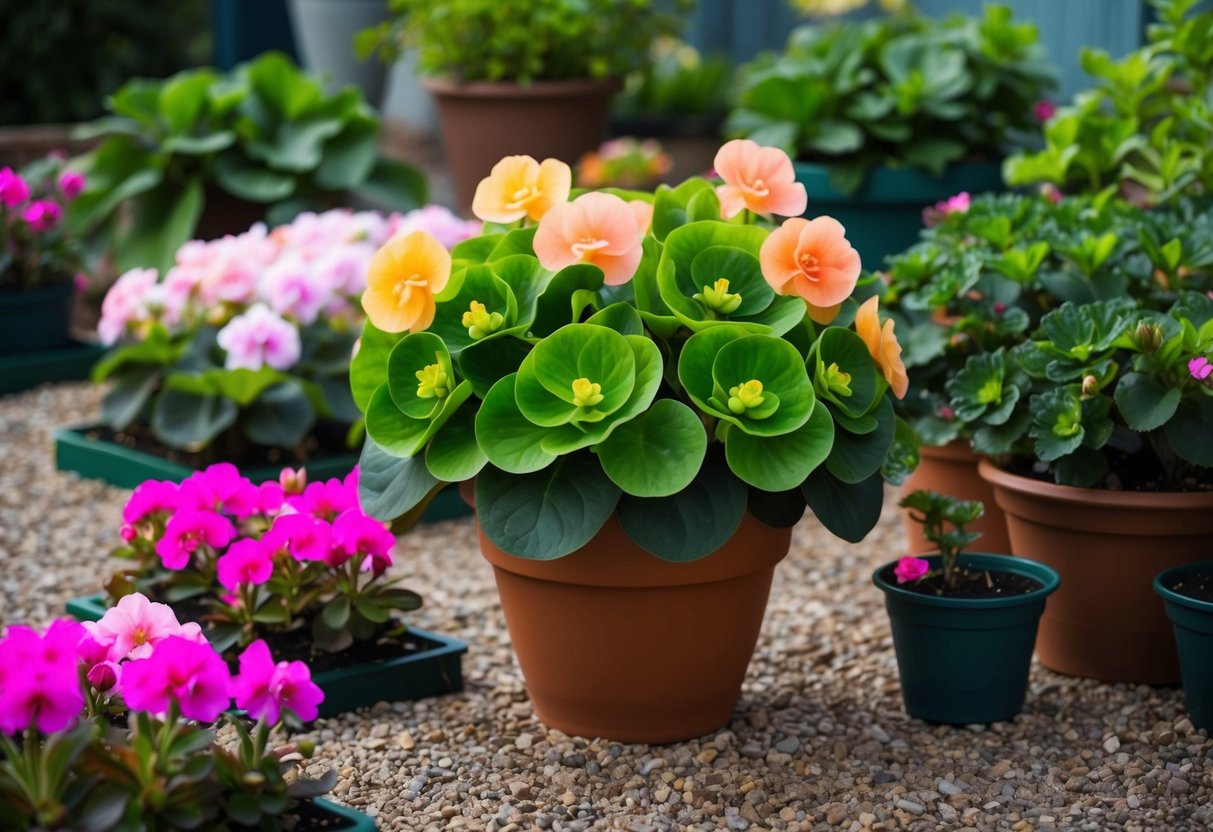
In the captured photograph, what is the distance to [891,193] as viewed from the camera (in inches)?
145

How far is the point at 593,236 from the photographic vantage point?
206 centimetres

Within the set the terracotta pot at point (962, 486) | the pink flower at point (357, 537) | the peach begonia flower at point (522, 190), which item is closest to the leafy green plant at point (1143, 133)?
the terracotta pot at point (962, 486)

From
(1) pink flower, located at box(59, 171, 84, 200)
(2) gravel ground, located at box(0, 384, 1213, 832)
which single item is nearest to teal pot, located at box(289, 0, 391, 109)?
(1) pink flower, located at box(59, 171, 84, 200)

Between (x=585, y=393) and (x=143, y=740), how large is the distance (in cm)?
68

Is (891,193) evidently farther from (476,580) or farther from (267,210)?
(267,210)

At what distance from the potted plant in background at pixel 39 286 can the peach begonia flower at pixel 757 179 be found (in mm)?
2762

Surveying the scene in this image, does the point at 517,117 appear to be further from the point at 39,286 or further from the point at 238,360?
the point at 238,360

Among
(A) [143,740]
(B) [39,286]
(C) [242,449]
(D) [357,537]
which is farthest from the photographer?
(B) [39,286]

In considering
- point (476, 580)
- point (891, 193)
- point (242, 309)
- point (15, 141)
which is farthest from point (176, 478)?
point (15, 141)

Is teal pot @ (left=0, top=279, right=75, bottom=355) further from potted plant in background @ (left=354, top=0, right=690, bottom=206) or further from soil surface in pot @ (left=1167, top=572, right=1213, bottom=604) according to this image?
soil surface in pot @ (left=1167, top=572, right=1213, bottom=604)

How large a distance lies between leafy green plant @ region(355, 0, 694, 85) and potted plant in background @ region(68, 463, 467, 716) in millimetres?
2692

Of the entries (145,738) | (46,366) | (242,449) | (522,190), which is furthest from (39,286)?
(145,738)

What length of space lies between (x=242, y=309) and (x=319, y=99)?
5.16 feet

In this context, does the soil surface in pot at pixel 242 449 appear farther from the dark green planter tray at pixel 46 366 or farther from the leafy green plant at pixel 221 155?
the leafy green plant at pixel 221 155
